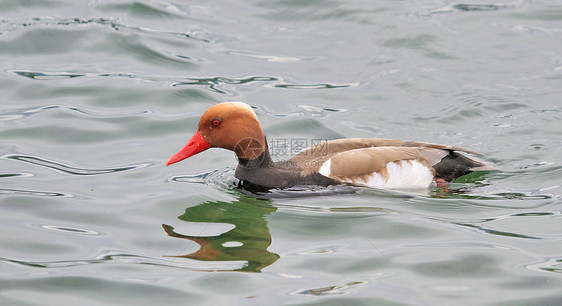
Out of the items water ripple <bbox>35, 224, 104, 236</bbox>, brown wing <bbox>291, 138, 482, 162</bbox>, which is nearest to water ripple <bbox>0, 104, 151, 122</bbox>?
brown wing <bbox>291, 138, 482, 162</bbox>

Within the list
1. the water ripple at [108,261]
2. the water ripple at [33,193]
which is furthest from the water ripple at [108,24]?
the water ripple at [108,261]

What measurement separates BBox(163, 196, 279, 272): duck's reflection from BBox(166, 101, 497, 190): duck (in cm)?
47

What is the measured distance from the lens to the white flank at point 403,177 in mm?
7227

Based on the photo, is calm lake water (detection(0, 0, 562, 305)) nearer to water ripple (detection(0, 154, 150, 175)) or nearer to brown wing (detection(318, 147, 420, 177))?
water ripple (detection(0, 154, 150, 175))

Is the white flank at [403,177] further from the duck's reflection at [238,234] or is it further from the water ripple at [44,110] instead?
the water ripple at [44,110]

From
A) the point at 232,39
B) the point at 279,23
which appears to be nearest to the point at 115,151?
the point at 232,39

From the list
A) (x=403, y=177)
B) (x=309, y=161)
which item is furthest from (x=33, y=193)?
(x=403, y=177)

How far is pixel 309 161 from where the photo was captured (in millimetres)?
7469

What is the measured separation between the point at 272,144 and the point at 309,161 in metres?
1.52

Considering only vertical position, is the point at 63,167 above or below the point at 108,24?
below

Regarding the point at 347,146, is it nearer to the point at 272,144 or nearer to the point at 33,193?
the point at 272,144

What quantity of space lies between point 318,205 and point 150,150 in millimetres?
2589

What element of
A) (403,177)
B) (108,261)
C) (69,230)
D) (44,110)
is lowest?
(108,261)

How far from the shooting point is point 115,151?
27.5ft
